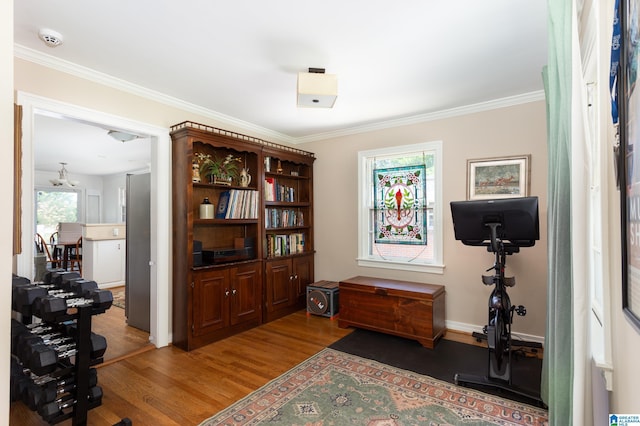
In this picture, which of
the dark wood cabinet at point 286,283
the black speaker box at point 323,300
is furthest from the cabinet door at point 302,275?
the black speaker box at point 323,300

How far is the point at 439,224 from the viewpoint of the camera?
3.57 m

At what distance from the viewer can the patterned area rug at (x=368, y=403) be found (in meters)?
1.95

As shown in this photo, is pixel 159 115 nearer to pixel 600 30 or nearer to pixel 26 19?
pixel 26 19

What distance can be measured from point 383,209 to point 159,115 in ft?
9.11

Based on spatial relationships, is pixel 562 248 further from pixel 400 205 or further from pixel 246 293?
pixel 246 293

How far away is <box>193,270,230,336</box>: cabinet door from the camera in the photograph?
3.05 m

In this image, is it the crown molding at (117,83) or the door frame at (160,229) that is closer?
the crown molding at (117,83)

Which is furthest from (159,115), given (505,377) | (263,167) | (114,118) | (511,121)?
(505,377)

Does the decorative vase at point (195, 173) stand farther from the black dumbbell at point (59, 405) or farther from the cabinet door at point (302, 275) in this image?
the black dumbbell at point (59, 405)

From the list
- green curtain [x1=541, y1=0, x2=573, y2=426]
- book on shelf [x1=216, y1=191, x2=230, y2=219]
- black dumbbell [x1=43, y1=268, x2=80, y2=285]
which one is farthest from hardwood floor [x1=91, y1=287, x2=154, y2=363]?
green curtain [x1=541, y1=0, x2=573, y2=426]

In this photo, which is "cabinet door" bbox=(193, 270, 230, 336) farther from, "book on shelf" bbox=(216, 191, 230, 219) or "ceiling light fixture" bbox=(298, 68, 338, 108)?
"ceiling light fixture" bbox=(298, 68, 338, 108)

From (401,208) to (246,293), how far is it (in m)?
2.14

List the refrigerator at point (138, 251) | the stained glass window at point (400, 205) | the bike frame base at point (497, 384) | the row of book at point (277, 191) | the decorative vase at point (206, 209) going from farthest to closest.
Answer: the row of book at point (277, 191)
the stained glass window at point (400, 205)
the refrigerator at point (138, 251)
the decorative vase at point (206, 209)
the bike frame base at point (497, 384)

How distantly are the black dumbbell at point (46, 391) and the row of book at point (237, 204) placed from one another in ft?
6.40
